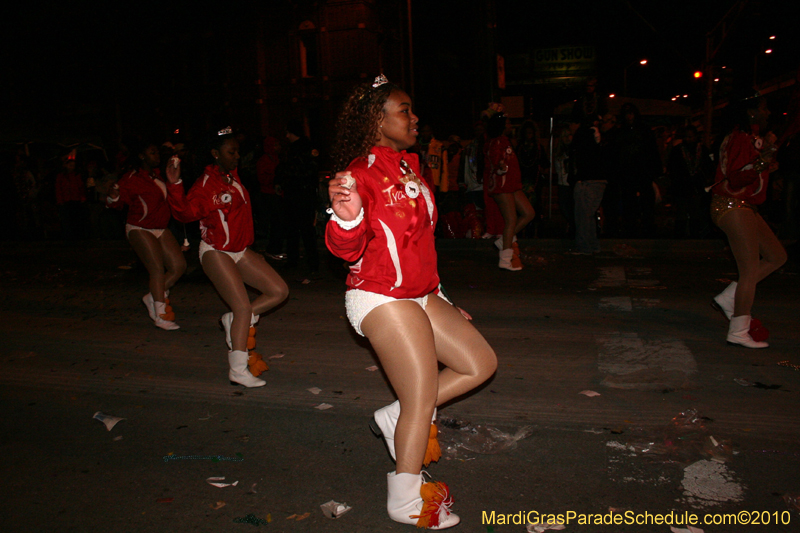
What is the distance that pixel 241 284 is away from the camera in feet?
16.3

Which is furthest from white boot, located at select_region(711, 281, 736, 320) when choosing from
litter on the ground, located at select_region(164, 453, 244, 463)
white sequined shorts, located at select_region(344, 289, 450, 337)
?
litter on the ground, located at select_region(164, 453, 244, 463)

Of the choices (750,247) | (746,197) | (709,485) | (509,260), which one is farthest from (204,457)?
(509,260)

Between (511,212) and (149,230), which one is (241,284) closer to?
(149,230)

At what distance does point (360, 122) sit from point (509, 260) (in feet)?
22.5

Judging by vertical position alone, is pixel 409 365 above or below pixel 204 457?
above

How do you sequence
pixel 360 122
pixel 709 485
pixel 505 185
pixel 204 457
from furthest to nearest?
1. pixel 505 185
2. pixel 204 457
3. pixel 709 485
4. pixel 360 122

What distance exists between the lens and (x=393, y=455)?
3316 millimetres

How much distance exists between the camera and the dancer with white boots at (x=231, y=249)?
493 centimetres

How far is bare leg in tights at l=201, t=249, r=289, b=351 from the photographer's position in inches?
193

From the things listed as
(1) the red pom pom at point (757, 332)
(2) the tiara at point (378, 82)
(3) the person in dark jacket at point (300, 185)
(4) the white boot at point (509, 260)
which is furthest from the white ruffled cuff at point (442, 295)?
(3) the person in dark jacket at point (300, 185)

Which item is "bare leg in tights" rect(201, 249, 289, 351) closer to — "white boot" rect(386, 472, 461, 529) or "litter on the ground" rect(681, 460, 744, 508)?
"white boot" rect(386, 472, 461, 529)

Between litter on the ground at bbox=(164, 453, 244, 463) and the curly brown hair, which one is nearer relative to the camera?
the curly brown hair

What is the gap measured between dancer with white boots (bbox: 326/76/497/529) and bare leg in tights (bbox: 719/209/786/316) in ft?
10.5

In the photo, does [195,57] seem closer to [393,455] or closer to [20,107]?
[20,107]
